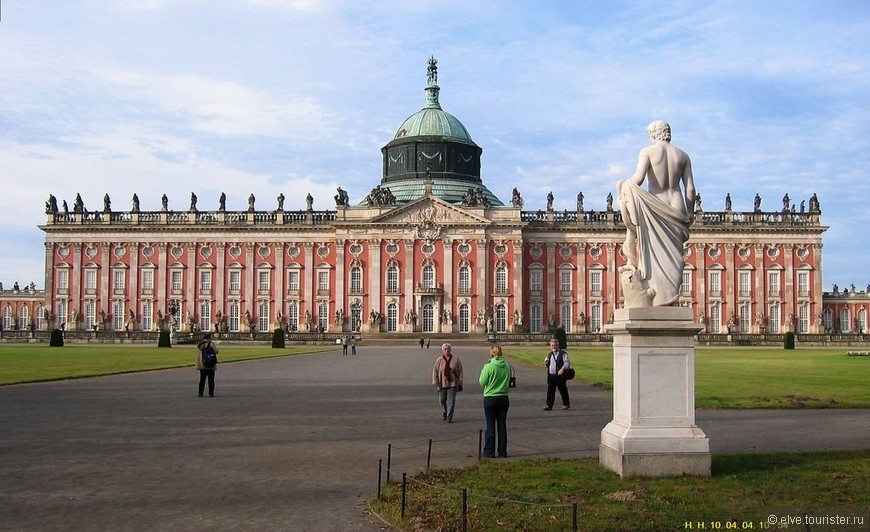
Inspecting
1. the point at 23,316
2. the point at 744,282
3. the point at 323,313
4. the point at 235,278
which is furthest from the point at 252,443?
the point at 23,316

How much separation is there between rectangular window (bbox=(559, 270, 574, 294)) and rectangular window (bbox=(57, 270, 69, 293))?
47146 millimetres

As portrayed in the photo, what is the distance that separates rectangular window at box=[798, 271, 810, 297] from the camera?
8238 centimetres

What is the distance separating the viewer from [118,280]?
83812mm

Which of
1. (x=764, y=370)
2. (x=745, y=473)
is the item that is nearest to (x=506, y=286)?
(x=764, y=370)

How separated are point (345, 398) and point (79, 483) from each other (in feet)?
39.9

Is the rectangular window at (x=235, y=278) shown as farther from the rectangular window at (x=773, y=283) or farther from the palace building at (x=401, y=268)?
the rectangular window at (x=773, y=283)

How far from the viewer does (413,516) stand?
373 inches

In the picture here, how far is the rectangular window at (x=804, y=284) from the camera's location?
82.4 metres

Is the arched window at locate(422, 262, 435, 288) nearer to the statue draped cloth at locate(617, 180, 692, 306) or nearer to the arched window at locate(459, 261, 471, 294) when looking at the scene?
the arched window at locate(459, 261, 471, 294)

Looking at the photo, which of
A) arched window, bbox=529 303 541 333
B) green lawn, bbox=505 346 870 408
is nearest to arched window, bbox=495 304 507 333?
arched window, bbox=529 303 541 333

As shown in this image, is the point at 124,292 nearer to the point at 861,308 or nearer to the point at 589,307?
the point at 589,307

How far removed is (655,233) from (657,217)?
218mm

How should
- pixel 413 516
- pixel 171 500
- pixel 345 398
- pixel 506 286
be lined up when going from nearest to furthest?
pixel 413 516 < pixel 171 500 < pixel 345 398 < pixel 506 286

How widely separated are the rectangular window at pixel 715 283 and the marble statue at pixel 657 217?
244ft
